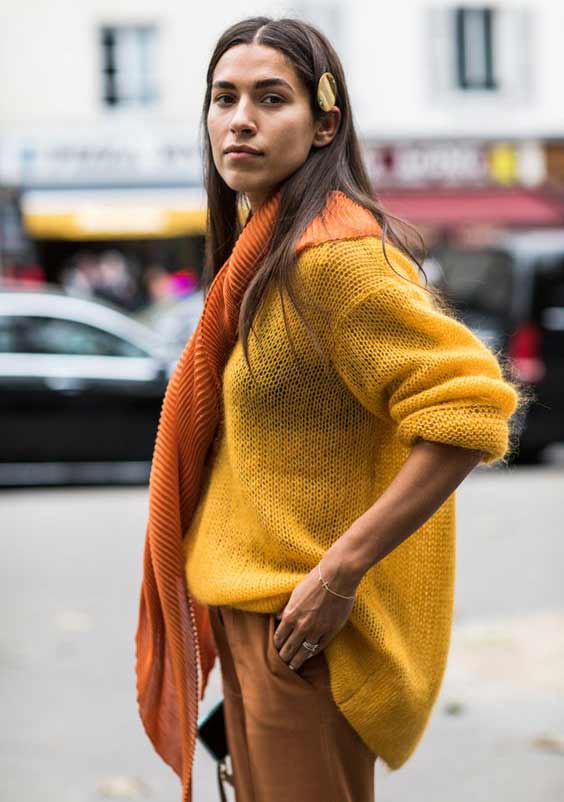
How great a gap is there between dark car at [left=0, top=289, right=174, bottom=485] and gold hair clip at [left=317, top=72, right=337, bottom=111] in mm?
8271

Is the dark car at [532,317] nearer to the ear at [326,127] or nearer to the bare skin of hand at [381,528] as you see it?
the ear at [326,127]

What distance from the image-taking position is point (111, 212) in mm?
21000

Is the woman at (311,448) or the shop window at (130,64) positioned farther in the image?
the shop window at (130,64)

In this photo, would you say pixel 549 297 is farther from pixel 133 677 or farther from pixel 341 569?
pixel 341 569

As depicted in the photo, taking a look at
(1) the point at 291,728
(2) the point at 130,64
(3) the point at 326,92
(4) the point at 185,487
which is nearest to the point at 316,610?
(1) the point at 291,728

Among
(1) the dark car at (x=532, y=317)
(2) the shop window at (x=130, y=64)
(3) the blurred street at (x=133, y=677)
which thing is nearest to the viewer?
(3) the blurred street at (x=133, y=677)

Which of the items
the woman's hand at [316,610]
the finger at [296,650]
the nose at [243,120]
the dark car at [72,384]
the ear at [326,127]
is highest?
the nose at [243,120]

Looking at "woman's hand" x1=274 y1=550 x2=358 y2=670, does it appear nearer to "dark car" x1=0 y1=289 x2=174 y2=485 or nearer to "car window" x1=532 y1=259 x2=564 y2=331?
"dark car" x1=0 y1=289 x2=174 y2=485

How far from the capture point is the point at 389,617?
2051mm

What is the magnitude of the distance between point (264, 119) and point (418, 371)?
1.50 feet

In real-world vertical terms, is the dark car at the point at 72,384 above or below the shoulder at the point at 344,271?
below

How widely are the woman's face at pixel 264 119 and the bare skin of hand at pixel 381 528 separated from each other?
0.49 m

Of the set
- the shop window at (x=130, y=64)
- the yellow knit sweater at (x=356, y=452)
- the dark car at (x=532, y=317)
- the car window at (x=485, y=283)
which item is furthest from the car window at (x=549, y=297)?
the shop window at (x=130, y=64)

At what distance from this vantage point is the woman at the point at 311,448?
1886 millimetres
